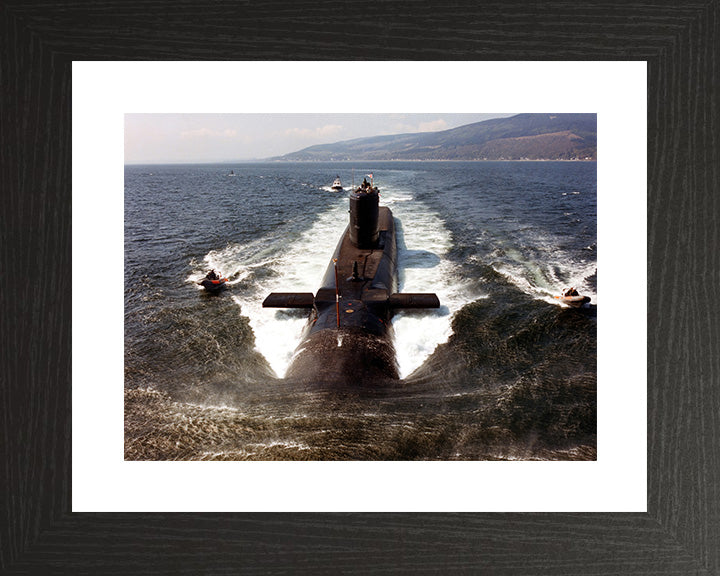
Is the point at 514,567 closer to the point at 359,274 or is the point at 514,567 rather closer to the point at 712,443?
the point at 712,443

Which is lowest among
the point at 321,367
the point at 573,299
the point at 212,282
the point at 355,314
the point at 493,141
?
the point at 321,367

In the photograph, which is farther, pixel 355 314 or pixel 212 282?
pixel 212 282

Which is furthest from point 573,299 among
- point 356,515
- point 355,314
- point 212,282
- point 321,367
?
point 212,282

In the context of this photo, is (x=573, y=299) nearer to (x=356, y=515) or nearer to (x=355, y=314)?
(x=355, y=314)

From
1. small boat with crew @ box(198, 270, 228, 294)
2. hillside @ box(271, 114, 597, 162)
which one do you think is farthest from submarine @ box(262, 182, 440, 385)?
small boat with crew @ box(198, 270, 228, 294)

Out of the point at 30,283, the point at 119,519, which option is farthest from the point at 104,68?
the point at 119,519

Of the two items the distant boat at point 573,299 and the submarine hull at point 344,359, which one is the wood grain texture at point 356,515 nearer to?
the submarine hull at point 344,359
